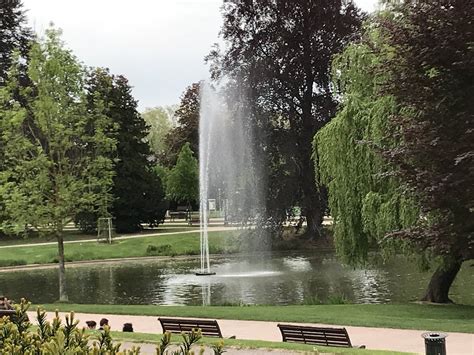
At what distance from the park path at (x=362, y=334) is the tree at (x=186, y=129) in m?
52.4

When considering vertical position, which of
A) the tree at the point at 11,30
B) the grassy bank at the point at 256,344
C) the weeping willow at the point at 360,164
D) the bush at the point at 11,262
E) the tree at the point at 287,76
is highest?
the tree at the point at 11,30

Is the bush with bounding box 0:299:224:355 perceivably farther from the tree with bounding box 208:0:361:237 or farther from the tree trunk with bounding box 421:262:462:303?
the tree with bounding box 208:0:361:237

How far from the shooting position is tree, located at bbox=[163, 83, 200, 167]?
70562mm

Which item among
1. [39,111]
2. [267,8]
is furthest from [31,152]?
[267,8]

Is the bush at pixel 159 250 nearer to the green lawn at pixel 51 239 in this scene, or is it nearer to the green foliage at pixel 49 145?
the green lawn at pixel 51 239

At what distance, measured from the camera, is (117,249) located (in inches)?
1489

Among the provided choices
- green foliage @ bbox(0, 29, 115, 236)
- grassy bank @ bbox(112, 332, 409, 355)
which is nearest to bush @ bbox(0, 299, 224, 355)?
grassy bank @ bbox(112, 332, 409, 355)

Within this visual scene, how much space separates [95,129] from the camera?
21578mm

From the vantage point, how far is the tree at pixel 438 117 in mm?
13281

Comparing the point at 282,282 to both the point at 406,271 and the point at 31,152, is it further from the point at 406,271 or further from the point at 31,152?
the point at 31,152

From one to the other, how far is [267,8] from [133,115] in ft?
49.5

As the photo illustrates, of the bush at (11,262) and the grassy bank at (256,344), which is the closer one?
the grassy bank at (256,344)

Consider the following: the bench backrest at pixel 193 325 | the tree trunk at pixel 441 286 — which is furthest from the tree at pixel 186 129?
the bench backrest at pixel 193 325

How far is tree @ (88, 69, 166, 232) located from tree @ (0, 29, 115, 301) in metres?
24.5
